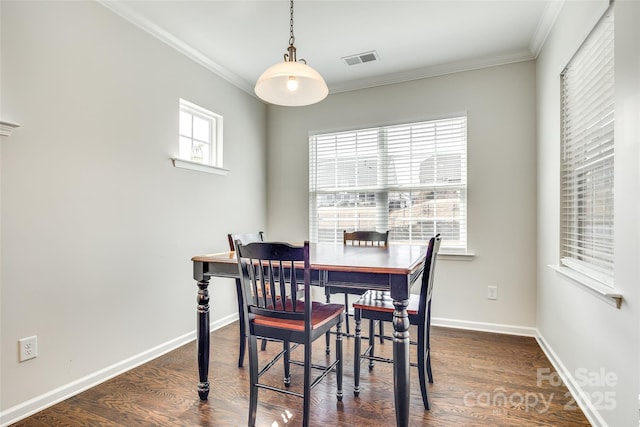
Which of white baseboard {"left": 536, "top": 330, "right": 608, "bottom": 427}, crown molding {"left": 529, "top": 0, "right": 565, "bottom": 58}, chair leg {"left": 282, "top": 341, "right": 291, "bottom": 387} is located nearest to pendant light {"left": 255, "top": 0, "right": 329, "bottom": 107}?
chair leg {"left": 282, "top": 341, "right": 291, "bottom": 387}

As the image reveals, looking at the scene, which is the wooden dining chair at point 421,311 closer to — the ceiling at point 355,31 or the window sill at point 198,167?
the ceiling at point 355,31

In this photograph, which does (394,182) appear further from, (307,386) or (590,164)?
(307,386)

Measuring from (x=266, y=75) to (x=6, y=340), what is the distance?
195 centimetres

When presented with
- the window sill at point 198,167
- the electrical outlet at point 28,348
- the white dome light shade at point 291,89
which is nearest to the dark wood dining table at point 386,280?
the electrical outlet at point 28,348

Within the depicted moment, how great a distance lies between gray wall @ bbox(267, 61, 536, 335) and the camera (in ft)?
10.1

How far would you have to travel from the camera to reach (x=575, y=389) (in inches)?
78.5

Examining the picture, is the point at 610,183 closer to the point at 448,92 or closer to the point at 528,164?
the point at 528,164

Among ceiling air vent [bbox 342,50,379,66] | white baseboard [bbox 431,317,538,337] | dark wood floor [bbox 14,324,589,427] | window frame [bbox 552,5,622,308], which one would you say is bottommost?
dark wood floor [bbox 14,324,589,427]

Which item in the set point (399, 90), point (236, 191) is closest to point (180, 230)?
point (236, 191)

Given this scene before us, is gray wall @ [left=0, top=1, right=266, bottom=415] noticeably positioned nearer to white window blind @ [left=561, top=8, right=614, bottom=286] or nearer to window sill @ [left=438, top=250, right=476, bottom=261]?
window sill @ [left=438, top=250, right=476, bottom=261]

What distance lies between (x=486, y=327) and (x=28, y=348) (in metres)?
3.40

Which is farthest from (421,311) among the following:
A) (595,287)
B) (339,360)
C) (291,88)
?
(291,88)

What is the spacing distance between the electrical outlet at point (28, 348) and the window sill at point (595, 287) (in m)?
2.90

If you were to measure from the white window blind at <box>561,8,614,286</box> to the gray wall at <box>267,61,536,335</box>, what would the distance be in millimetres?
764
